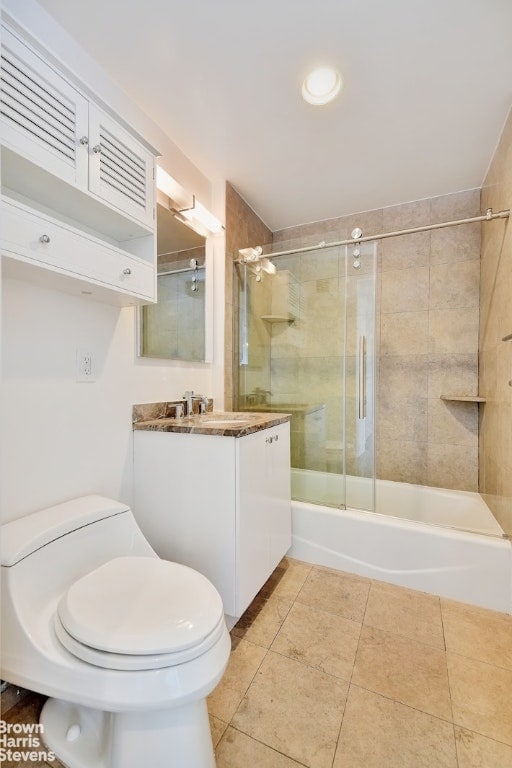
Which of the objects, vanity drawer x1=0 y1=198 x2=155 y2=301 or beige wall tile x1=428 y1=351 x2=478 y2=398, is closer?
vanity drawer x1=0 y1=198 x2=155 y2=301

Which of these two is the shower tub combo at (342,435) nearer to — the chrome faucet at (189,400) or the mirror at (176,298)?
the mirror at (176,298)

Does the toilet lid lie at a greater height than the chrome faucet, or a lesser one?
lesser

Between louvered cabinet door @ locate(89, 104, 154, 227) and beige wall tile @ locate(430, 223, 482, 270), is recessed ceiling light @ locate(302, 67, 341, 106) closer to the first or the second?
louvered cabinet door @ locate(89, 104, 154, 227)

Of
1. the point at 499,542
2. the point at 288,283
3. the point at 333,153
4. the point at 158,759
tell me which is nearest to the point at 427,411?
the point at 499,542

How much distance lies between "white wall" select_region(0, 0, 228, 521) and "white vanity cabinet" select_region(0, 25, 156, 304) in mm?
147

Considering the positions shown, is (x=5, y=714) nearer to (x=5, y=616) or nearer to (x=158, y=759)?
(x=5, y=616)

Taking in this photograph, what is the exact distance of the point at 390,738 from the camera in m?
1.03

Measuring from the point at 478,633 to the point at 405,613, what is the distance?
0.29 meters

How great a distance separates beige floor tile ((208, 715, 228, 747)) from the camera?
3.36 ft

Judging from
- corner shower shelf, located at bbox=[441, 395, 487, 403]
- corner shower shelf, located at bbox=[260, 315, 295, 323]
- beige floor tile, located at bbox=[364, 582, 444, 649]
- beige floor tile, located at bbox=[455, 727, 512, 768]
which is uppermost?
corner shower shelf, located at bbox=[260, 315, 295, 323]

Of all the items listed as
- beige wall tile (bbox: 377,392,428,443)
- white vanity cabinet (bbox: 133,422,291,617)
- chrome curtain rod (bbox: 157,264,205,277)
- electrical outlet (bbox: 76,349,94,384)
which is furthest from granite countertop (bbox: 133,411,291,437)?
beige wall tile (bbox: 377,392,428,443)

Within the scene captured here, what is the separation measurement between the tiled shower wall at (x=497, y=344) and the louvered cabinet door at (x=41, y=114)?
195 centimetres

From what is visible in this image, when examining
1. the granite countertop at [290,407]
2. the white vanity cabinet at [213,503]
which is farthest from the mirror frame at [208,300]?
the white vanity cabinet at [213,503]

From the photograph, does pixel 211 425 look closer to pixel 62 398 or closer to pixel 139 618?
pixel 62 398
